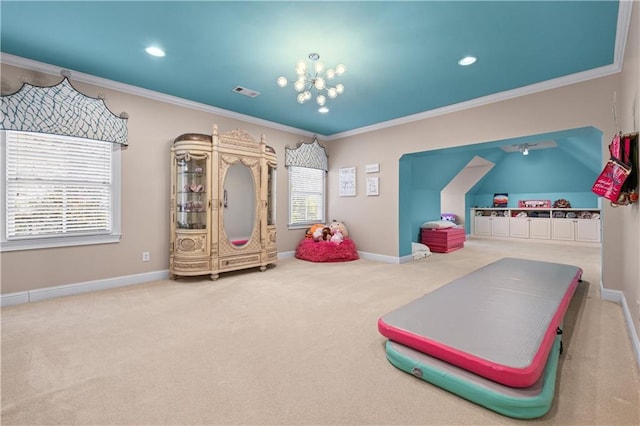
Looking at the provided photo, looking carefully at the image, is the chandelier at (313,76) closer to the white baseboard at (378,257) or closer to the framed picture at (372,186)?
the framed picture at (372,186)

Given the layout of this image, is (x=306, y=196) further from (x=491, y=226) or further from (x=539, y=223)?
(x=539, y=223)

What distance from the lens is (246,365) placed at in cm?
186

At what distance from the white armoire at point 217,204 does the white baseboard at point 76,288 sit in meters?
0.29

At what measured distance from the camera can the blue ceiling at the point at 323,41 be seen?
2.25 metres

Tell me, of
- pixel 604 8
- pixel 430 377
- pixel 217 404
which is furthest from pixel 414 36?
pixel 217 404

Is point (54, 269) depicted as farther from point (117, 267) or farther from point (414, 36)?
point (414, 36)

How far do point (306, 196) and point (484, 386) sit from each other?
15.7ft

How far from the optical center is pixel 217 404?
4.90ft

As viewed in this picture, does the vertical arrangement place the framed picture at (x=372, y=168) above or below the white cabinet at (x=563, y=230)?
above

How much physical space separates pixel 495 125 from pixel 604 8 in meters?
1.81

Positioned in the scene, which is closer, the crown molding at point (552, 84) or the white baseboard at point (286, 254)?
the crown molding at point (552, 84)

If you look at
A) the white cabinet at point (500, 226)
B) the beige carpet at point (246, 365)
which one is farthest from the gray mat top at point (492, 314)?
the white cabinet at point (500, 226)

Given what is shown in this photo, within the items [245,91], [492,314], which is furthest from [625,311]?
[245,91]

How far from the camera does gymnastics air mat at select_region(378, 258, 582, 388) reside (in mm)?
1484
